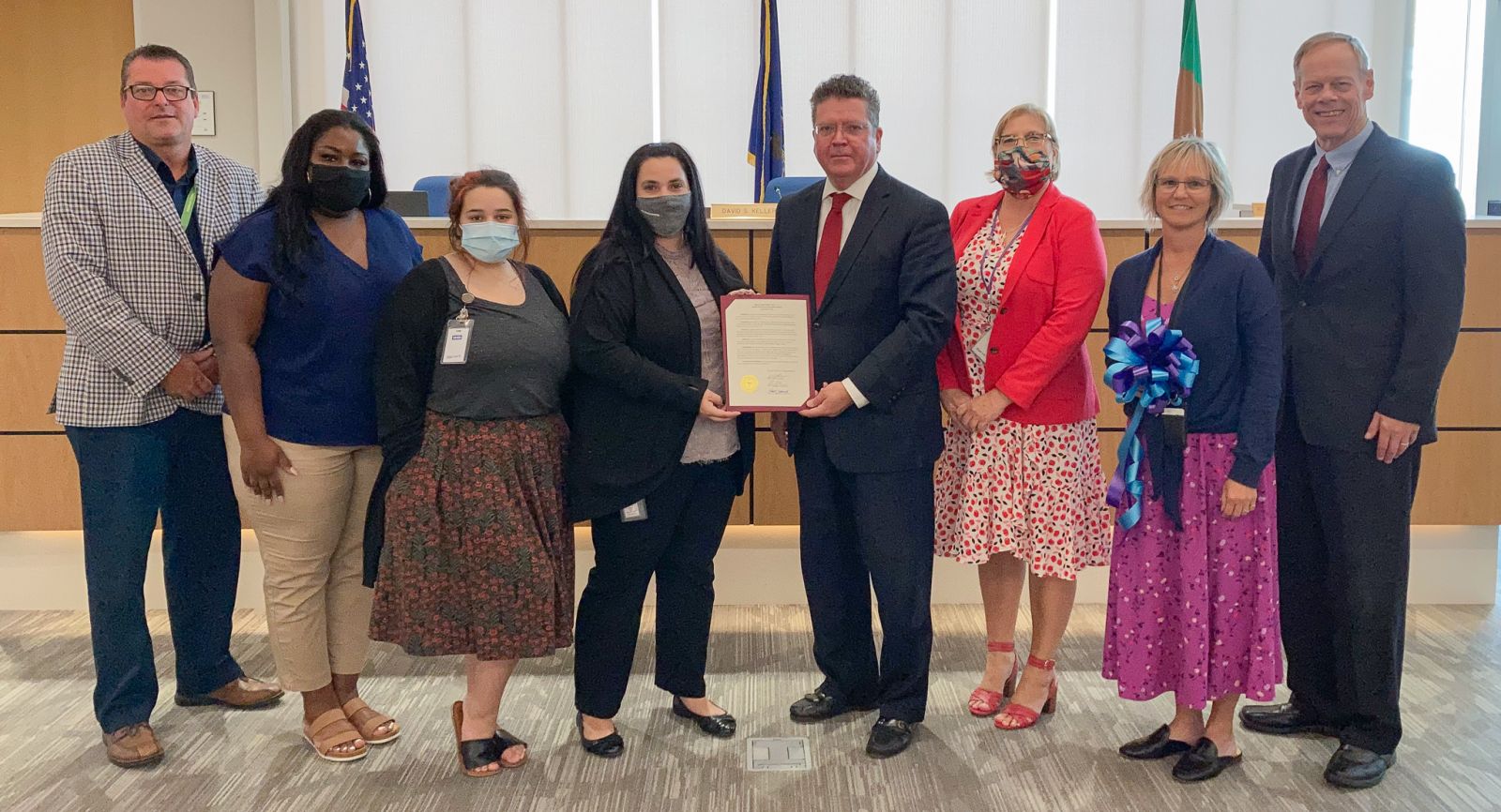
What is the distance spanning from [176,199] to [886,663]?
2144 millimetres

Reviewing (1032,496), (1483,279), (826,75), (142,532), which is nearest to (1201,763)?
(1032,496)

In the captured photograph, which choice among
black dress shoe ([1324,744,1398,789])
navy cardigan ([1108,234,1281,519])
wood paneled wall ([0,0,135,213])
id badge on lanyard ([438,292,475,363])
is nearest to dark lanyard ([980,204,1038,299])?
navy cardigan ([1108,234,1281,519])

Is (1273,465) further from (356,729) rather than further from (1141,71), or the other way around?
(1141,71)

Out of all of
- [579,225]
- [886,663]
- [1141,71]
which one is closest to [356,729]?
[886,663]

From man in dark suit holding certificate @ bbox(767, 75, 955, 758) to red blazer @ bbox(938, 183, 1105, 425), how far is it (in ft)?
0.58

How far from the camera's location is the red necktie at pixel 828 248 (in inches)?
97.3

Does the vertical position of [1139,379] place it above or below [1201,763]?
above

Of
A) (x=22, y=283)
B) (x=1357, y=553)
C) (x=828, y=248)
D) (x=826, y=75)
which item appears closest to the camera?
(x=1357, y=553)

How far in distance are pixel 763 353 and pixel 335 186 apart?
105 cm

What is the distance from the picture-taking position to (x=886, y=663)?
258cm

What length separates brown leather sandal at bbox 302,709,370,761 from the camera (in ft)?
8.18

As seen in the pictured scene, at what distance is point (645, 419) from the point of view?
Answer: 2.36m

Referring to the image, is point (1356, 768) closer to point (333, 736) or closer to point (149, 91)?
point (333, 736)

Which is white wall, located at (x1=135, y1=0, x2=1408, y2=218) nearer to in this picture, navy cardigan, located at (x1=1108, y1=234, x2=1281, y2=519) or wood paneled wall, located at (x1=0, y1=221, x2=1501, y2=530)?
wood paneled wall, located at (x1=0, y1=221, x2=1501, y2=530)
